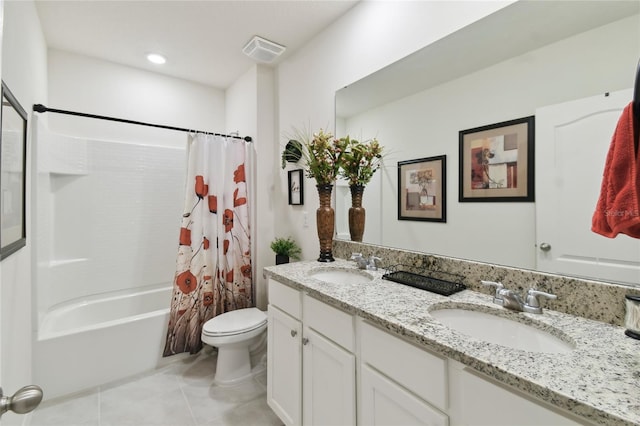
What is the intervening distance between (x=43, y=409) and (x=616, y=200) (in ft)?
9.68

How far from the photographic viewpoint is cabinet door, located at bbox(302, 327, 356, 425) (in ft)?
3.84

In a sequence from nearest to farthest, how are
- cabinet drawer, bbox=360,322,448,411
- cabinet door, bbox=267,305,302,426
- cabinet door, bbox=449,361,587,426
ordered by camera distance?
cabinet door, bbox=449,361,587,426, cabinet drawer, bbox=360,322,448,411, cabinet door, bbox=267,305,302,426

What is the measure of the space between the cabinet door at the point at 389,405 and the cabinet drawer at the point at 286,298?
0.47 metres

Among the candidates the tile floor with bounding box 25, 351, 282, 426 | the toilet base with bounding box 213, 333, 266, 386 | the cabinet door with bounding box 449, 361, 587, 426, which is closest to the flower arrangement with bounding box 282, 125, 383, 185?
the cabinet door with bounding box 449, 361, 587, 426

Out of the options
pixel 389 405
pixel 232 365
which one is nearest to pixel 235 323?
pixel 232 365

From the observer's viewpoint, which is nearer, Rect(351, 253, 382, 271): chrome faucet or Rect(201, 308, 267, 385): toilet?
Rect(351, 253, 382, 271): chrome faucet

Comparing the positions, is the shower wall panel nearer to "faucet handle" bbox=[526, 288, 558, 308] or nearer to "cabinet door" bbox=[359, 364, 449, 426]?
"cabinet door" bbox=[359, 364, 449, 426]

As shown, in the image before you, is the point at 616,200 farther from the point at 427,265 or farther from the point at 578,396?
the point at 427,265

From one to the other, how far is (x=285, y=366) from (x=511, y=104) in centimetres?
165

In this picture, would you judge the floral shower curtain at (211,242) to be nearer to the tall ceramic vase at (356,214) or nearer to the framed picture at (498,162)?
the tall ceramic vase at (356,214)

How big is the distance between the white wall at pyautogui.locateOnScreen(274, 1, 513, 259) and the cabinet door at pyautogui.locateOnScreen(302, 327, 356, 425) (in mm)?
997

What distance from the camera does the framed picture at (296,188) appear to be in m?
2.43

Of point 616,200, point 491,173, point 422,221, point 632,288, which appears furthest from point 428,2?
point 632,288

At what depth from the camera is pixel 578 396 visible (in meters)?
0.60
